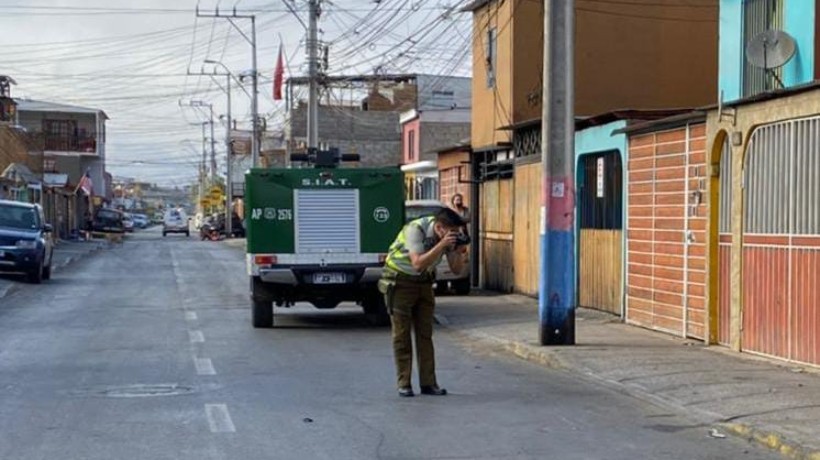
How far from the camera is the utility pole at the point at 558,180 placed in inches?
575

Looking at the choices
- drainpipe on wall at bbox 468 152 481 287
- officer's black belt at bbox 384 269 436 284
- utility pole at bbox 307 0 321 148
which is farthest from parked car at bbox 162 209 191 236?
officer's black belt at bbox 384 269 436 284

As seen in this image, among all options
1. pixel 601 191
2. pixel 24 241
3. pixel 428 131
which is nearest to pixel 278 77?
pixel 428 131

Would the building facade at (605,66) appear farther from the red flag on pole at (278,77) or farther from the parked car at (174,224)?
the parked car at (174,224)

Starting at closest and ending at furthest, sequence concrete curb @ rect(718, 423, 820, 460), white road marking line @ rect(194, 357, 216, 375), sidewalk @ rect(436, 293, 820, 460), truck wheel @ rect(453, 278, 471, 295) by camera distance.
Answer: concrete curb @ rect(718, 423, 820, 460) < sidewalk @ rect(436, 293, 820, 460) < white road marking line @ rect(194, 357, 216, 375) < truck wheel @ rect(453, 278, 471, 295)

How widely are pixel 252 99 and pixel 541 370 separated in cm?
4820

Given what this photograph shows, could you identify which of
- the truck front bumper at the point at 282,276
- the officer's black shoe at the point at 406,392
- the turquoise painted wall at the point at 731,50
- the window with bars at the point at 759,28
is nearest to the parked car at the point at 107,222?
the truck front bumper at the point at 282,276

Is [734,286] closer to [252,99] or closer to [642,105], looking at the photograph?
[642,105]

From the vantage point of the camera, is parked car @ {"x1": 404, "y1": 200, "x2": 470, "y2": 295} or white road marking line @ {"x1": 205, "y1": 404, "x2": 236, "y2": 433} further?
parked car @ {"x1": 404, "y1": 200, "x2": 470, "y2": 295}

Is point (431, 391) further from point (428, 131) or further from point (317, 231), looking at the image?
point (428, 131)

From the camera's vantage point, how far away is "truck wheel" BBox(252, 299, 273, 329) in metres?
17.7

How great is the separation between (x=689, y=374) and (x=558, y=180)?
3.46 meters

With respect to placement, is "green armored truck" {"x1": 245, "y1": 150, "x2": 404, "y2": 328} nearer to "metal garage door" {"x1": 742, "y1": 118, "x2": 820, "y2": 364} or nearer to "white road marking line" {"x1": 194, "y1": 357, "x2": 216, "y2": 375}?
"white road marking line" {"x1": 194, "y1": 357, "x2": 216, "y2": 375}

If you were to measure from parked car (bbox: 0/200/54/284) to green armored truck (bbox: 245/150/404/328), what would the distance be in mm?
11786

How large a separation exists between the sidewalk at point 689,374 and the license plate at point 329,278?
1914 millimetres
